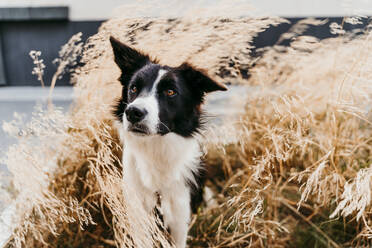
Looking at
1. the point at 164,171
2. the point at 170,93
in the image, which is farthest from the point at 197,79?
the point at 164,171

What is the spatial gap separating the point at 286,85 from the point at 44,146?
72.6 inches

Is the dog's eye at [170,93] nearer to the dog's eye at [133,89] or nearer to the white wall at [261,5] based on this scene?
the dog's eye at [133,89]

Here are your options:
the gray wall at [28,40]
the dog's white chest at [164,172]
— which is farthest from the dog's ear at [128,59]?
the gray wall at [28,40]

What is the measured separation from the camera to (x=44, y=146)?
1.81 m

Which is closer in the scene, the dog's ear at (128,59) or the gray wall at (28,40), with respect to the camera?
the dog's ear at (128,59)

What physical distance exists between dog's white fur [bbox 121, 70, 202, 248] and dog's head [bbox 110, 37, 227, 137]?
6 cm

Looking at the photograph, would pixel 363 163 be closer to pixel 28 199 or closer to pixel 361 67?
pixel 361 67

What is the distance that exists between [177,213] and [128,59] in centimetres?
83

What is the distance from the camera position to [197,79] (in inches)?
58.9

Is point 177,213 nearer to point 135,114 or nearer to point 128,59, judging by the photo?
point 135,114

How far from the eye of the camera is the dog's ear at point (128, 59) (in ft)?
4.86

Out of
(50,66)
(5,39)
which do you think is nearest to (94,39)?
(50,66)

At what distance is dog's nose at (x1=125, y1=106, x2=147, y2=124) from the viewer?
124 centimetres

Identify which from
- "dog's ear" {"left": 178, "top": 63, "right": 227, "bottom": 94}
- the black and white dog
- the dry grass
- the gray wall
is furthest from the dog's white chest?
the gray wall
